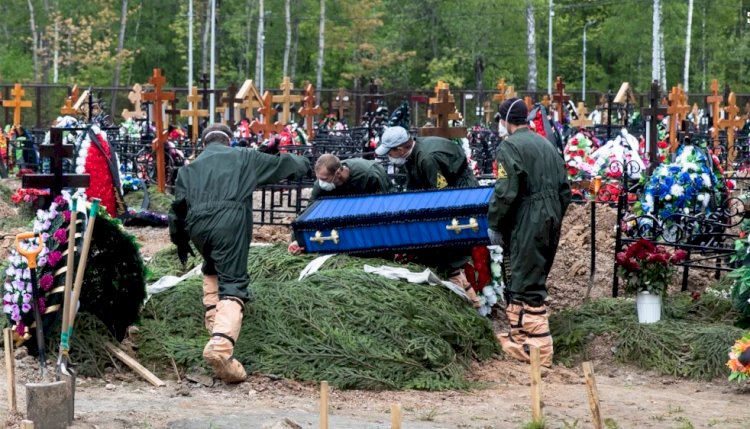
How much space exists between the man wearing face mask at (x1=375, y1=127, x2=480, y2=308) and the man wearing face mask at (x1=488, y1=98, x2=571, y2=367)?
0.82 meters

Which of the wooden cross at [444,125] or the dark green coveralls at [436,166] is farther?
the wooden cross at [444,125]

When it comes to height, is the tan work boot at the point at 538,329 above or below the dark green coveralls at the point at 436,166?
below

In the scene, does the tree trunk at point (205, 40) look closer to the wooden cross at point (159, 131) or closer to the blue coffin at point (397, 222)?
the wooden cross at point (159, 131)

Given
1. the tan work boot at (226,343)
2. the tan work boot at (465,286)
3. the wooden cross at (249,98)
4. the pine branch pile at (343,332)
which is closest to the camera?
the tan work boot at (226,343)

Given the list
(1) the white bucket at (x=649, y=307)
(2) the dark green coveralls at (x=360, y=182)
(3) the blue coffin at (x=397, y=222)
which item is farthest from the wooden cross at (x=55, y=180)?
(1) the white bucket at (x=649, y=307)

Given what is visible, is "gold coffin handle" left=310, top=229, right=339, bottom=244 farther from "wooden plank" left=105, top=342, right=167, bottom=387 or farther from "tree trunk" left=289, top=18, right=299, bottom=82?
"tree trunk" left=289, top=18, right=299, bottom=82

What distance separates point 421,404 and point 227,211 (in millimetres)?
1753

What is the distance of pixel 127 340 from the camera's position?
9281 mm

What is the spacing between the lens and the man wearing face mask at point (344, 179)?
10.5 m

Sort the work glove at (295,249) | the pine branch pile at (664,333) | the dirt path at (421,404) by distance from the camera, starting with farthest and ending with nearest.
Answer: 1. the work glove at (295,249)
2. the pine branch pile at (664,333)
3. the dirt path at (421,404)

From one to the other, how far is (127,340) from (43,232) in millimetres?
1046

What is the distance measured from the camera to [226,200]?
8812 millimetres

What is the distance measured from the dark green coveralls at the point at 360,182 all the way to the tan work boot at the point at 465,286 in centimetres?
92

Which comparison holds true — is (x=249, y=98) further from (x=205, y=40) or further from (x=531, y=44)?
(x=531, y=44)
